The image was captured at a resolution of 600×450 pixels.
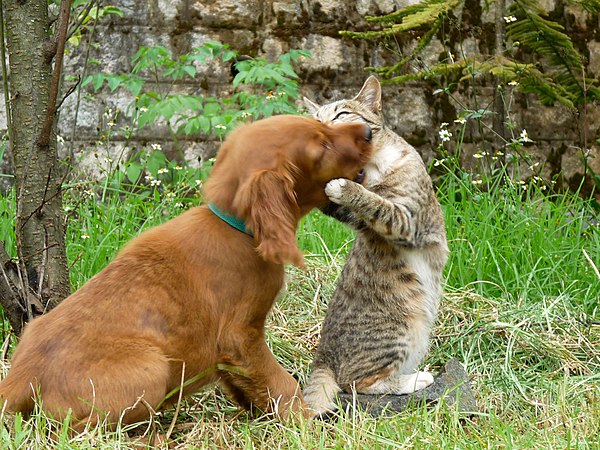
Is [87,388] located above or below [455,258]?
above

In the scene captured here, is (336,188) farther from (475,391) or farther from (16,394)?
(16,394)

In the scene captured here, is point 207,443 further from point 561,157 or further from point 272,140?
point 561,157

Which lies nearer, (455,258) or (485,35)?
(455,258)

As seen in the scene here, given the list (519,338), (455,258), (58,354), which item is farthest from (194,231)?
(455,258)

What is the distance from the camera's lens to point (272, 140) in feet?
10.8

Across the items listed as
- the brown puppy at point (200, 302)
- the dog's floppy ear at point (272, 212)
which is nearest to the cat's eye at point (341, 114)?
the brown puppy at point (200, 302)

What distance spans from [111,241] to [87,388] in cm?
227

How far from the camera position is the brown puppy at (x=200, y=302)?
10.1 feet

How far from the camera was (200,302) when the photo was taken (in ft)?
10.7

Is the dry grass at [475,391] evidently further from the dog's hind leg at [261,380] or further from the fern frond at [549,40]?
the fern frond at [549,40]

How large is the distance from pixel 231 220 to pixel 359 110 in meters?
1.11


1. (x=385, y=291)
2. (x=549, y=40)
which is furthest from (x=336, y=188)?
(x=549, y=40)

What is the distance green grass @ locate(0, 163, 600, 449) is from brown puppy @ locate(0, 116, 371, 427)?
0.50 feet

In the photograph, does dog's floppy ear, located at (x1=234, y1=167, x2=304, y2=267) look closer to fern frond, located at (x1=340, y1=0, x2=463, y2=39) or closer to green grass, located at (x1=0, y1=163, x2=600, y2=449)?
green grass, located at (x1=0, y1=163, x2=600, y2=449)
